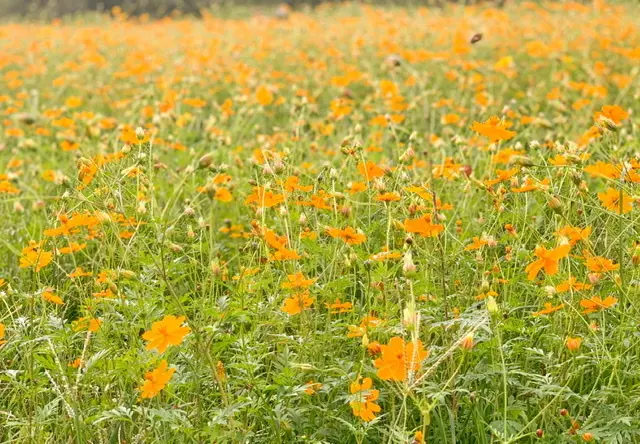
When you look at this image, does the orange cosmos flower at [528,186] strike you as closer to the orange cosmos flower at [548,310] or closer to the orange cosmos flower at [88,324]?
the orange cosmos flower at [548,310]

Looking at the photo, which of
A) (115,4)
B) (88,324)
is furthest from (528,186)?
(115,4)

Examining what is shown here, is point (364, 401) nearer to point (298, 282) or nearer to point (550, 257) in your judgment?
point (298, 282)

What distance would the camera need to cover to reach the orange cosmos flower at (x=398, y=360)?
1.43m

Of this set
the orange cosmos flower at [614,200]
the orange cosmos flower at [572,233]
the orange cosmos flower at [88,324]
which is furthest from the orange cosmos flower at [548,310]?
the orange cosmos flower at [88,324]

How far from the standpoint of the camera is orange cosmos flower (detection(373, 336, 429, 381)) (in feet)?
4.70

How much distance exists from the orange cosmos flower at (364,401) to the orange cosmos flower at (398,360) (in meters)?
0.13

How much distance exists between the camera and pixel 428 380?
1.79m

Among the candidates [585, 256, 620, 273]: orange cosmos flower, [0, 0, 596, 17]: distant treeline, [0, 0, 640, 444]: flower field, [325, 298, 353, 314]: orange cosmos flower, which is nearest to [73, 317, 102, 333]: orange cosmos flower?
[0, 0, 640, 444]: flower field

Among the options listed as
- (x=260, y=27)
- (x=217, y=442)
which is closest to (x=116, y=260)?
(x=217, y=442)

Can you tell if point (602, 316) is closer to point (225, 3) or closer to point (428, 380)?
point (428, 380)

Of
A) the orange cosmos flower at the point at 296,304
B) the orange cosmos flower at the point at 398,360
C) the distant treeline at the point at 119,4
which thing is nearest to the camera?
the orange cosmos flower at the point at 398,360

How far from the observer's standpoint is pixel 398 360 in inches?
57.8

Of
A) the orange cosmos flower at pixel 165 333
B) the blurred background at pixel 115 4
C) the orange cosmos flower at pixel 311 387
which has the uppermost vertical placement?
the orange cosmos flower at pixel 165 333

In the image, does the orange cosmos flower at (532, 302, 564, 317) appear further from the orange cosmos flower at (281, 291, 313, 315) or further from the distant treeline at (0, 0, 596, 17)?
the distant treeline at (0, 0, 596, 17)
